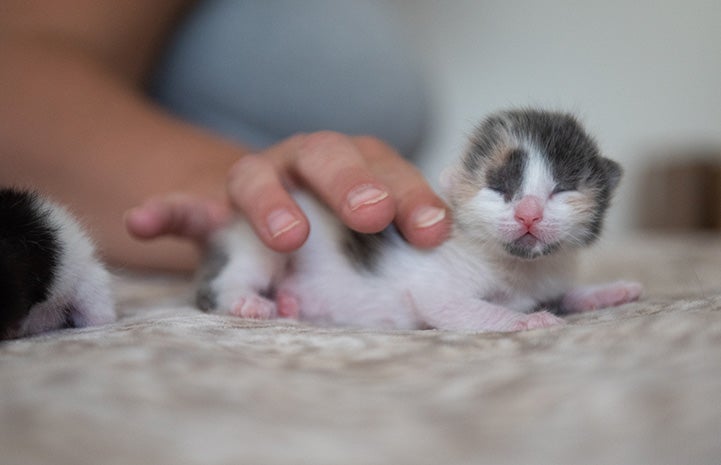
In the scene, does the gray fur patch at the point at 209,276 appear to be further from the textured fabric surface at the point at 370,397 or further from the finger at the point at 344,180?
the textured fabric surface at the point at 370,397

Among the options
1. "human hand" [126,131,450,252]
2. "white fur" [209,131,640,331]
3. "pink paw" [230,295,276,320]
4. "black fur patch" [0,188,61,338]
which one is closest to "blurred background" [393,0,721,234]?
"human hand" [126,131,450,252]

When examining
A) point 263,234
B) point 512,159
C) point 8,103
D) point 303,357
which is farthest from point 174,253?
point 303,357

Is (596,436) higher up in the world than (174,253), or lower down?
lower down

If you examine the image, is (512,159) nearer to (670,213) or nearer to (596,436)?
(596,436)

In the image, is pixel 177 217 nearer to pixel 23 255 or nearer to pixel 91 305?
pixel 91 305

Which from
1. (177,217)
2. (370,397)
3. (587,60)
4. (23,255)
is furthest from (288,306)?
(587,60)
